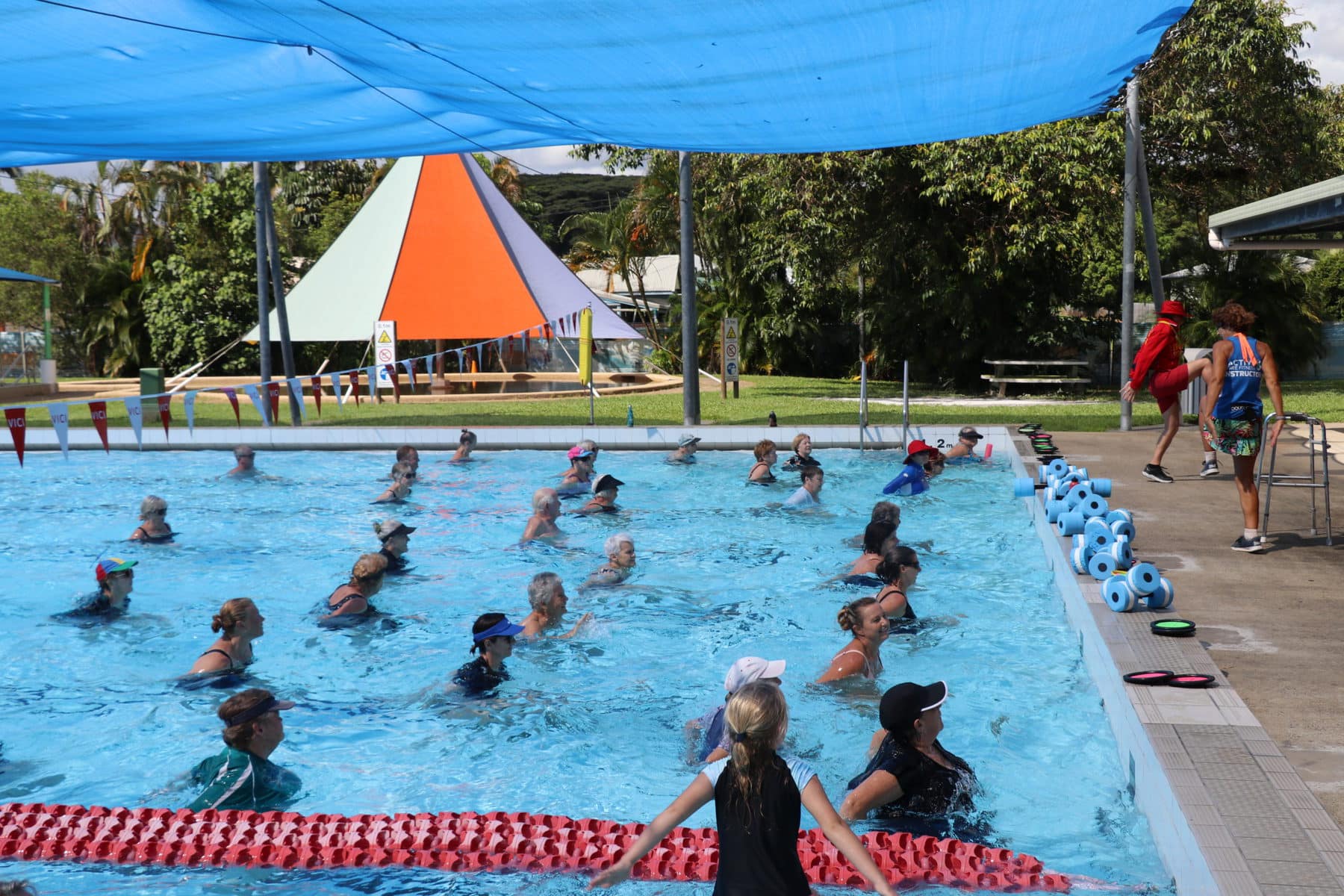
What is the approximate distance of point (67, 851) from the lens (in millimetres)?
4562

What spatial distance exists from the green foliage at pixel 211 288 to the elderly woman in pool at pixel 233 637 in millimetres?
27570

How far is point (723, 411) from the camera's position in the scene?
20.4 meters

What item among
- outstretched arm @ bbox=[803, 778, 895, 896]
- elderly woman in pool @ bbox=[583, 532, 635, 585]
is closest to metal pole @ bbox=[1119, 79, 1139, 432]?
elderly woman in pool @ bbox=[583, 532, 635, 585]

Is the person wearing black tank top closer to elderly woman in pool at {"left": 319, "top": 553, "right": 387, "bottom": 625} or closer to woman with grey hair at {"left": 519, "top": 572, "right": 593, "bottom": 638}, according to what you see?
woman with grey hair at {"left": 519, "top": 572, "right": 593, "bottom": 638}

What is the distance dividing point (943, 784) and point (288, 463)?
1335 cm

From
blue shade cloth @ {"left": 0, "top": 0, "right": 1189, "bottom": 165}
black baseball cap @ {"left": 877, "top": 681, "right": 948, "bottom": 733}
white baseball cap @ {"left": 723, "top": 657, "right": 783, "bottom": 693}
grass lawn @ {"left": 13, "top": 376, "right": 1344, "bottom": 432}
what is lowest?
black baseball cap @ {"left": 877, "top": 681, "right": 948, "bottom": 733}

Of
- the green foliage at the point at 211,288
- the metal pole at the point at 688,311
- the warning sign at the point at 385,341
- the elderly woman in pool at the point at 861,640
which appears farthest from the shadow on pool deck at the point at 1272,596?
the green foliage at the point at 211,288

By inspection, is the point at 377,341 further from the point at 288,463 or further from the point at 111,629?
the point at 111,629

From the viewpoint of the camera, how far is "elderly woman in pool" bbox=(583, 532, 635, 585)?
9.06m

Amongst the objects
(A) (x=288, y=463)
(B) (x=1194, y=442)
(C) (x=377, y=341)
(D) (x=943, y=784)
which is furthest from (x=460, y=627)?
(C) (x=377, y=341)

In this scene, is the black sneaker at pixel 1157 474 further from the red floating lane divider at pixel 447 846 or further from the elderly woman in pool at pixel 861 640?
the red floating lane divider at pixel 447 846

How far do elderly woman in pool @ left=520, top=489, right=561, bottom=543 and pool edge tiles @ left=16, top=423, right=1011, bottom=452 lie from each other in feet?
18.9

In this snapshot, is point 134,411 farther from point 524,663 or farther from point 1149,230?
point 1149,230

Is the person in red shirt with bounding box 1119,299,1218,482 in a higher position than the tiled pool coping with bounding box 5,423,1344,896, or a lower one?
higher
